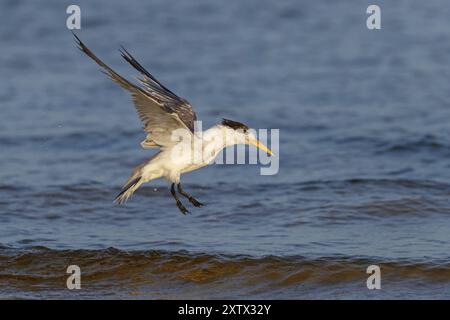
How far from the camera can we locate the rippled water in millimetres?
8156

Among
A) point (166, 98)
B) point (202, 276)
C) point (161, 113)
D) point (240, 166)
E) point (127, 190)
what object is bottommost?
point (202, 276)

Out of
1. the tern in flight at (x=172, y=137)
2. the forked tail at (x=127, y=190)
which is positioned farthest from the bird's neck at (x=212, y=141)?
the forked tail at (x=127, y=190)

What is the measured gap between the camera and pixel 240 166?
1170cm

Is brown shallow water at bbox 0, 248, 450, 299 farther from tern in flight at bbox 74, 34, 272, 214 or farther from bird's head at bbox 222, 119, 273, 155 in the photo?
bird's head at bbox 222, 119, 273, 155

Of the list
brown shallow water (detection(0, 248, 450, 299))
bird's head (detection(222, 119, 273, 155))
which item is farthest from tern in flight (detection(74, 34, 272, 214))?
brown shallow water (detection(0, 248, 450, 299))

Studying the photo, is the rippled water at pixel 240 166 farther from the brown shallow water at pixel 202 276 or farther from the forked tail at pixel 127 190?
the forked tail at pixel 127 190

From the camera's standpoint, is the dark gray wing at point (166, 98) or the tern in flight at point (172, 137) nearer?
the tern in flight at point (172, 137)

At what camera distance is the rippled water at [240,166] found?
816 centimetres

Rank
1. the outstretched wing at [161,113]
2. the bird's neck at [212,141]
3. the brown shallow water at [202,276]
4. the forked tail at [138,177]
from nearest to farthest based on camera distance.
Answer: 1. the outstretched wing at [161,113]
2. the brown shallow water at [202,276]
3. the bird's neck at [212,141]
4. the forked tail at [138,177]

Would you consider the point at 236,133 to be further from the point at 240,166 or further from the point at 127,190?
the point at 240,166

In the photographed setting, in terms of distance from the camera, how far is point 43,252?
28.1 ft

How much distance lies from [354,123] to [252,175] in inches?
101

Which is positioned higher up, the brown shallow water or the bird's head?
the bird's head

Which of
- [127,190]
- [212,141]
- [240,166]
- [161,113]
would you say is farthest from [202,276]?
[240,166]
